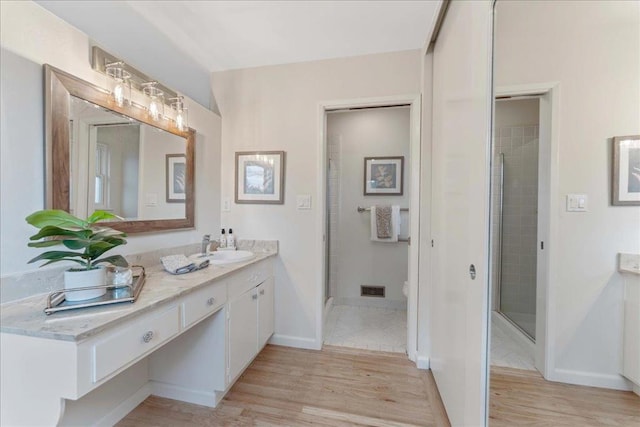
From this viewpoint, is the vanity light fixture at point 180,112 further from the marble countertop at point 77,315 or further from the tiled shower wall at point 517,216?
the tiled shower wall at point 517,216

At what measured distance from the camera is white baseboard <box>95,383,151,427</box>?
1389mm

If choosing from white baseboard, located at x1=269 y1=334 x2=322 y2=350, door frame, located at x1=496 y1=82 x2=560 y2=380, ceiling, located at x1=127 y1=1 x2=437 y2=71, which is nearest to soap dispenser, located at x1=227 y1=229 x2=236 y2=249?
white baseboard, located at x1=269 y1=334 x2=322 y2=350

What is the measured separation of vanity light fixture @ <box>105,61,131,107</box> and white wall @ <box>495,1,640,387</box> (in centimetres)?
181

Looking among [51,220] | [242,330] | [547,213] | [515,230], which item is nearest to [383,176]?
[242,330]

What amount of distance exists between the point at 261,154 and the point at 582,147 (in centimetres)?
204

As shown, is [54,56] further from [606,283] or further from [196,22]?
[606,283]

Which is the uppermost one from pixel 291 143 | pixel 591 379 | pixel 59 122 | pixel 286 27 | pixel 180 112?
pixel 286 27

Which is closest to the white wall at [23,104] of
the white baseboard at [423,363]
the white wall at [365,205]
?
the white baseboard at [423,363]

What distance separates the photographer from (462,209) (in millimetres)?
1220

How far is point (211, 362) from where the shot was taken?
1.54 metres

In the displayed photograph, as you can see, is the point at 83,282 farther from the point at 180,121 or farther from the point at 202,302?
the point at 180,121

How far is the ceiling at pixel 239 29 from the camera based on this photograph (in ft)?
5.01

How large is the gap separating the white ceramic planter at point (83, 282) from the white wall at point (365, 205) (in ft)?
8.07

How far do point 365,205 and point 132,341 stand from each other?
263 cm
